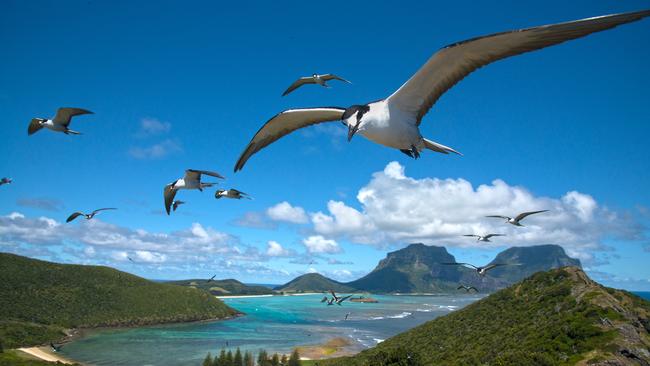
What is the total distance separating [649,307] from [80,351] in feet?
357

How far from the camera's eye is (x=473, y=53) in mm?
5707

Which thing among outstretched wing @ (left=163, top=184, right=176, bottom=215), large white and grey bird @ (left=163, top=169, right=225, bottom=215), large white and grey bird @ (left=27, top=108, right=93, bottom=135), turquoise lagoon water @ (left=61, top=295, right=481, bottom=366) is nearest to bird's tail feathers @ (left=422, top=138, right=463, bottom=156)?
large white and grey bird @ (left=163, top=169, right=225, bottom=215)

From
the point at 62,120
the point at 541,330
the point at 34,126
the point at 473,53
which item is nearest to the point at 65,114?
the point at 62,120

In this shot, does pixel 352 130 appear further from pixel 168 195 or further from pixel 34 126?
pixel 34 126

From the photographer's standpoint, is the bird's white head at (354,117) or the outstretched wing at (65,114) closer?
the bird's white head at (354,117)

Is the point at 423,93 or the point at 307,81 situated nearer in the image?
the point at 423,93

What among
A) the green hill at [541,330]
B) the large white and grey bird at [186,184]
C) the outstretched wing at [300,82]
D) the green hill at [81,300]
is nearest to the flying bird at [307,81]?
the outstretched wing at [300,82]

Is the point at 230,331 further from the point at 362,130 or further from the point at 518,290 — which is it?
the point at 362,130

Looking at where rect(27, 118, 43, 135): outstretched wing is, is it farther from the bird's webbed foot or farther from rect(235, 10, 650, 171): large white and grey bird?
the bird's webbed foot

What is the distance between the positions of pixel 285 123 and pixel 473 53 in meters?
3.88

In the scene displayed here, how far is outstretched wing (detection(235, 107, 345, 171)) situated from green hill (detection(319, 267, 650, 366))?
122ft

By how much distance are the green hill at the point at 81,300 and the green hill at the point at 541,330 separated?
95106 mm

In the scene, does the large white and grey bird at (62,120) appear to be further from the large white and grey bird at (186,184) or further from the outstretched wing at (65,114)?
the large white and grey bird at (186,184)

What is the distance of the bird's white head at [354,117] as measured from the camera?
264 inches
